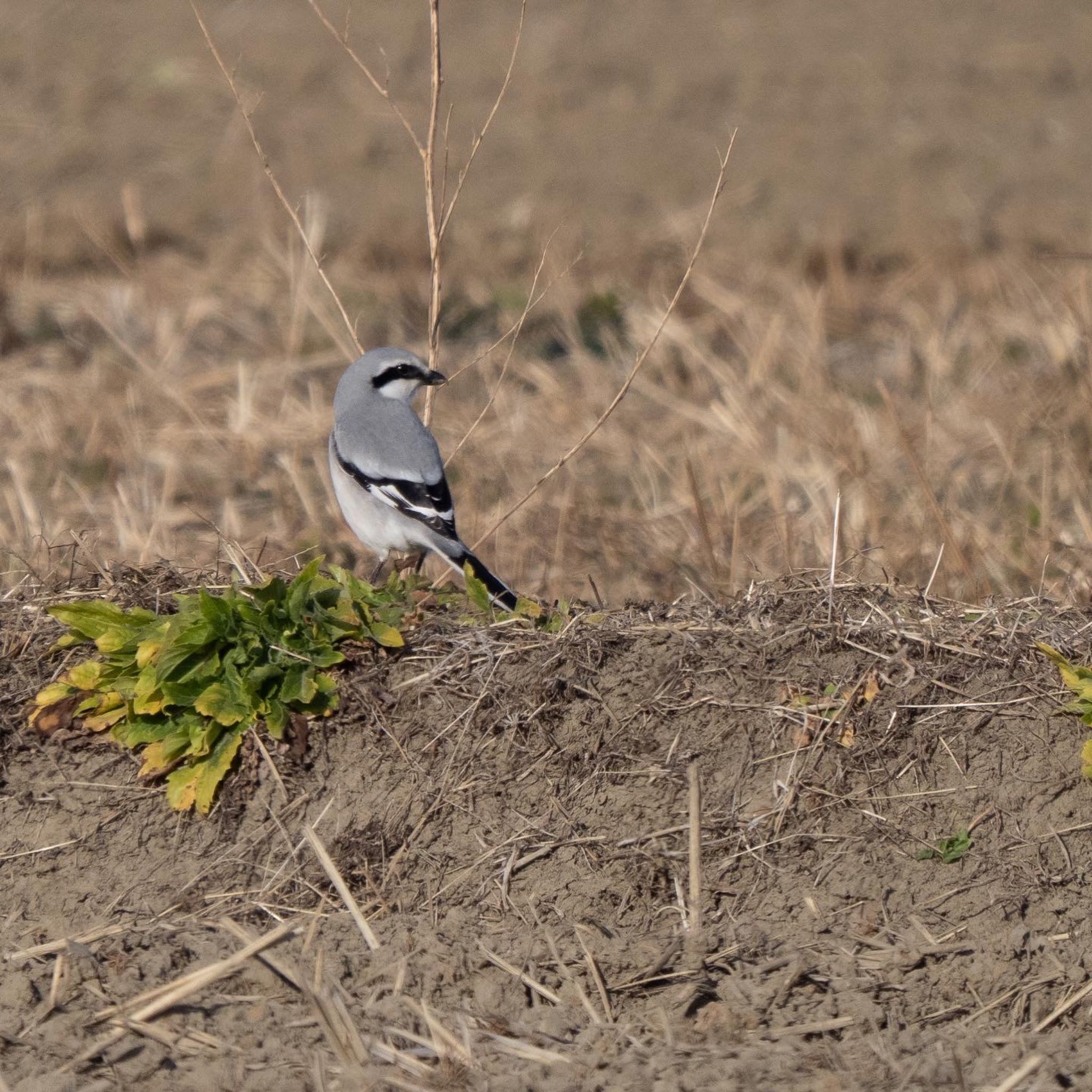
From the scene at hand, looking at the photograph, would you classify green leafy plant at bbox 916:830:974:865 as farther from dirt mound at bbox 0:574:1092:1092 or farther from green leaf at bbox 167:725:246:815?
green leaf at bbox 167:725:246:815

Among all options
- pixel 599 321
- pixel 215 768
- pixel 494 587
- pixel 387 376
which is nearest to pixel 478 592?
pixel 494 587

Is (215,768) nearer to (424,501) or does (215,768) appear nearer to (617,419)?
(424,501)

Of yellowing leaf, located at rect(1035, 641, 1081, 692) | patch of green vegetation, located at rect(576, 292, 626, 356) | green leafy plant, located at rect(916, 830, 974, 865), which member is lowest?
patch of green vegetation, located at rect(576, 292, 626, 356)

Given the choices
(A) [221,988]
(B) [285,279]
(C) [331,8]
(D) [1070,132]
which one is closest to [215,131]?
(C) [331,8]

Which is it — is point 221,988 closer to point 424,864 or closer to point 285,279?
point 424,864

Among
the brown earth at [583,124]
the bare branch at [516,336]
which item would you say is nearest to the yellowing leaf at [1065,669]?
the bare branch at [516,336]

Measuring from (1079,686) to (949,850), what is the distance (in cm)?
58

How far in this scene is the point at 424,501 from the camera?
5.31m

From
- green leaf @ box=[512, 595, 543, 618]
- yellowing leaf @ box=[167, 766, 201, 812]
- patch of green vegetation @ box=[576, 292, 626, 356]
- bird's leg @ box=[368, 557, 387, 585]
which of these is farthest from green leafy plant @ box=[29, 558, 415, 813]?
patch of green vegetation @ box=[576, 292, 626, 356]

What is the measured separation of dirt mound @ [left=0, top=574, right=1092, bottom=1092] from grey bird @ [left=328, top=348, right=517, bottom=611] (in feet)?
3.06

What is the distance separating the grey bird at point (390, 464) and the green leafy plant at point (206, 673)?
1.01m

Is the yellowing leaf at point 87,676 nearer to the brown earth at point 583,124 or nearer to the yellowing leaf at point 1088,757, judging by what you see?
the yellowing leaf at point 1088,757

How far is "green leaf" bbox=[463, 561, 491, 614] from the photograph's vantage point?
4.56m

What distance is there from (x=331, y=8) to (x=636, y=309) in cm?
819
